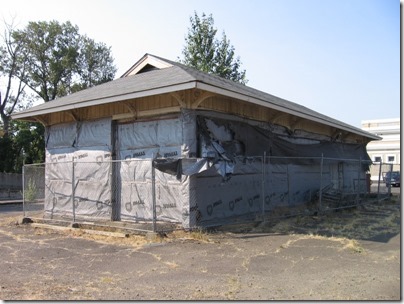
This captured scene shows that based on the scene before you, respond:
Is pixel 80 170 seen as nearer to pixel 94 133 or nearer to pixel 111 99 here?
pixel 94 133

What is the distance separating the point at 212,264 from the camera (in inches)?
277

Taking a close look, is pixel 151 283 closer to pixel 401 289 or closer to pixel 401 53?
pixel 401 289

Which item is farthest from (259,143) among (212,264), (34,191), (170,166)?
(34,191)

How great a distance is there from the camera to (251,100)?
35.1 ft

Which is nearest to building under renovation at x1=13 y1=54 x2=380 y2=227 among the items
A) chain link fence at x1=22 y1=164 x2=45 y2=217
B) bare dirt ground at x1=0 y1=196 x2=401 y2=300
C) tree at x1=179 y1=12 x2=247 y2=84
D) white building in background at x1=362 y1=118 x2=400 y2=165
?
chain link fence at x1=22 y1=164 x2=45 y2=217

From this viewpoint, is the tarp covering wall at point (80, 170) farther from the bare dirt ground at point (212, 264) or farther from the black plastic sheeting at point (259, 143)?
the black plastic sheeting at point (259, 143)

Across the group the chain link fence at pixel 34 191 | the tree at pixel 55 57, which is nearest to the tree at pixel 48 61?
the tree at pixel 55 57

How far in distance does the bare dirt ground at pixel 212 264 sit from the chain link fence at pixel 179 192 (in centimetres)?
94

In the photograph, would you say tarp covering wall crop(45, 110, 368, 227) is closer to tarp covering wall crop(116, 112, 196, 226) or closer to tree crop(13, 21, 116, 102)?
tarp covering wall crop(116, 112, 196, 226)

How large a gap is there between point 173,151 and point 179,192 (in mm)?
1111

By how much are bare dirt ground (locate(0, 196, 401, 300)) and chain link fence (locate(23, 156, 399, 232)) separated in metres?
0.94

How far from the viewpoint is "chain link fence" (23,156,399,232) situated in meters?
10.2

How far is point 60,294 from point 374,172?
53.2m

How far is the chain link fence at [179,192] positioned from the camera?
33.4 ft
